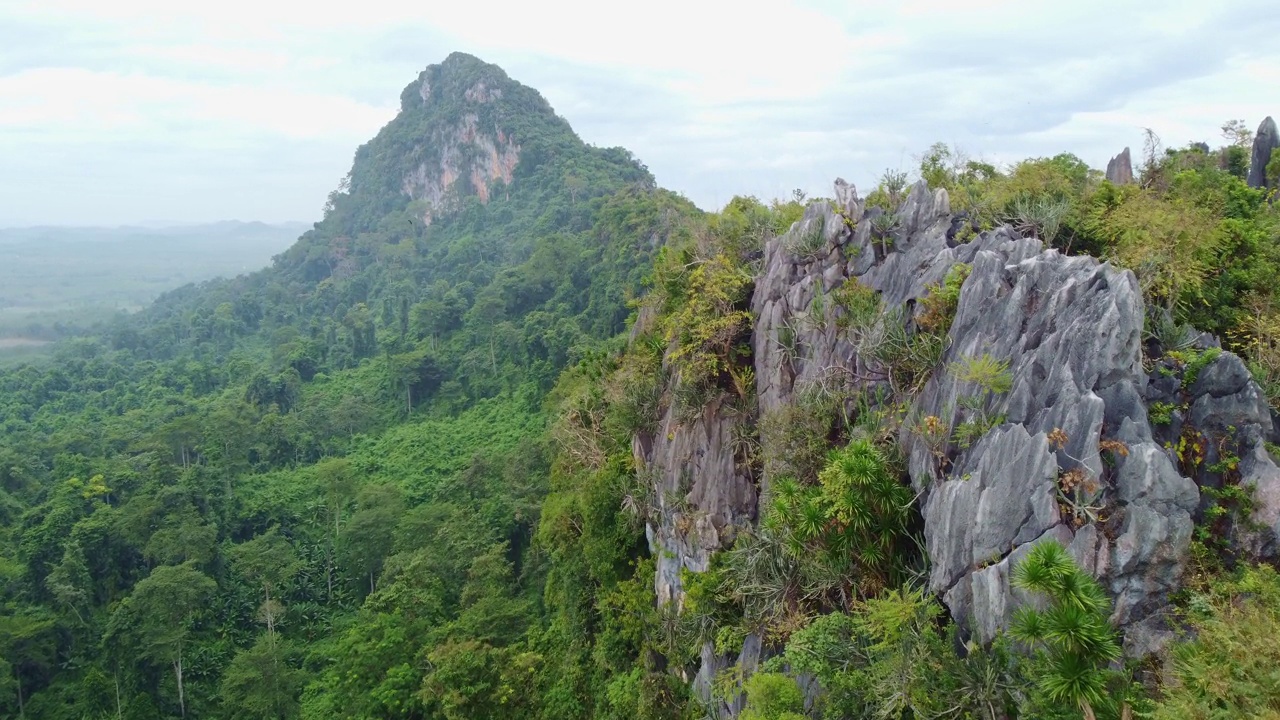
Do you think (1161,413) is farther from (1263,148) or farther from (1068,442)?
(1263,148)

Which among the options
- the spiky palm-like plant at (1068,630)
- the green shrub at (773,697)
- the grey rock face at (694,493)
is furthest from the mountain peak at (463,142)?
the spiky palm-like plant at (1068,630)

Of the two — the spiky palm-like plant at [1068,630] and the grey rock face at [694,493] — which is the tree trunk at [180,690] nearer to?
the grey rock face at [694,493]

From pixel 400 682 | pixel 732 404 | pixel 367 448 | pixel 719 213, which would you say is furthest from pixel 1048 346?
pixel 367 448

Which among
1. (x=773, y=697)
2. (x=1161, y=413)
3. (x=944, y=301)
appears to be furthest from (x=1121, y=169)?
(x=773, y=697)

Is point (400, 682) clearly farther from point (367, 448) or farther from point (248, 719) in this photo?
point (367, 448)

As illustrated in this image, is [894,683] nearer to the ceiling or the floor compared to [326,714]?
nearer to the ceiling
